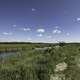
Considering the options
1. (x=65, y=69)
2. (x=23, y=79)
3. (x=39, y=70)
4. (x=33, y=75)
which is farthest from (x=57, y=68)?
(x=23, y=79)

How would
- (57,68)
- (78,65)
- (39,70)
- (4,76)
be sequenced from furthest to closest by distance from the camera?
(78,65), (57,68), (39,70), (4,76)

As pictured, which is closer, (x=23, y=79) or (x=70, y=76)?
(x=23, y=79)

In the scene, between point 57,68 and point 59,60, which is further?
point 59,60

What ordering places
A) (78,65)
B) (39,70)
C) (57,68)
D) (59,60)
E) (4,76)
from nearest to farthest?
1. (4,76)
2. (39,70)
3. (57,68)
4. (78,65)
5. (59,60)

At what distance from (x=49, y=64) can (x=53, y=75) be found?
4.49 ft

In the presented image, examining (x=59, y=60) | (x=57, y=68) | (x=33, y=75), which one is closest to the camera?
(x=33, y=75)

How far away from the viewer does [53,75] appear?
10.4m

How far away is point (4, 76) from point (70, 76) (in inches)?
148

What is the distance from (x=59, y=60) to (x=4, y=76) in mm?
5559

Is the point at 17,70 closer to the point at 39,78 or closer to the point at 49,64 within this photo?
the point at 39,78

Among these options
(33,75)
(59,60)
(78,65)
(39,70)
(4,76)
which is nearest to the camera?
(4,76)

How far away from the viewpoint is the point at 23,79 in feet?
29.8

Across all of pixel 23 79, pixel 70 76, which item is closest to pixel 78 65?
pixel 70 76

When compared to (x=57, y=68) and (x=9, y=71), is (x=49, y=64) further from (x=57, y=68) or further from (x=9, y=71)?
(x=9, y=71)
